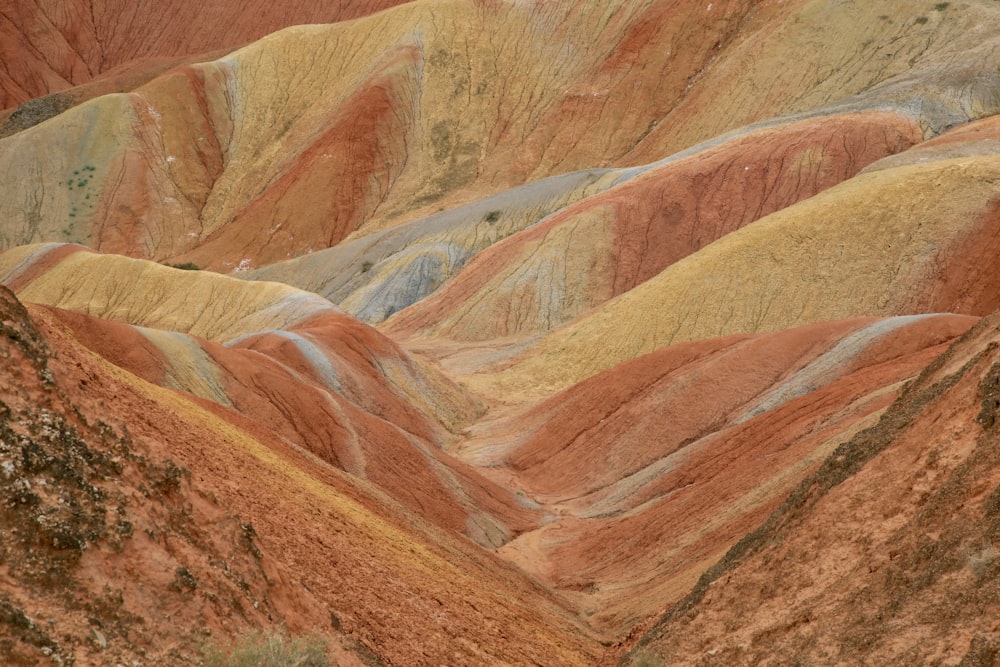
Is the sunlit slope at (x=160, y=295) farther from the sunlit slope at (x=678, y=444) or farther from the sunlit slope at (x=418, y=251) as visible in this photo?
the sunlit slope at (x=678, y=444)

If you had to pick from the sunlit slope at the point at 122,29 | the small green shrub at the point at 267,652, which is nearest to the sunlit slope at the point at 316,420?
the small green shrub at the point at 267,652

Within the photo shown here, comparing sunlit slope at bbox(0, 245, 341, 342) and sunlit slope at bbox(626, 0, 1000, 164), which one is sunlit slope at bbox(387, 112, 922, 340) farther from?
sunlit slope at bbox(0, 245, 341, 342)

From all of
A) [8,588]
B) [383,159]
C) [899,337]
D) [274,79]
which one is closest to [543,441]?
[899,337]

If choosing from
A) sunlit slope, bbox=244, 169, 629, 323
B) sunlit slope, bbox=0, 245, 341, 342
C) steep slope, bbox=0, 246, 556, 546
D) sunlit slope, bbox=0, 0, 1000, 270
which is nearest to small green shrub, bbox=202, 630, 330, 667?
steep slope, bbox=0, 246, 556, 546

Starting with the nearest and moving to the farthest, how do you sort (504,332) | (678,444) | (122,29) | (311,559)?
(311,559) → (678,444) → (504,332) → (122,29)

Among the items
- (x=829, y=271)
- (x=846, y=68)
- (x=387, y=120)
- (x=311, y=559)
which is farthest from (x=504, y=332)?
(x=311, y=559)

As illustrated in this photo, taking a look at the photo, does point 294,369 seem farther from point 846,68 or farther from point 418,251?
point 846,68
